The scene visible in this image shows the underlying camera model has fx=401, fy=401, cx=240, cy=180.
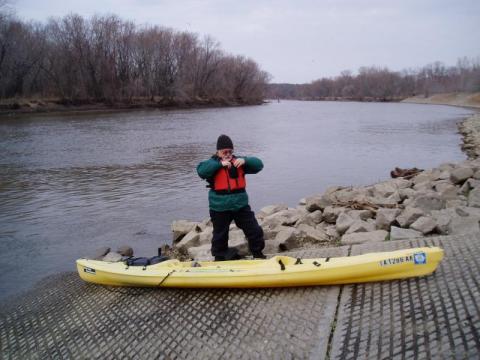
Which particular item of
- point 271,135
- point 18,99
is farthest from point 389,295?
point 18,99

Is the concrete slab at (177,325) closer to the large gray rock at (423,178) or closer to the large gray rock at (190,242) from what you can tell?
the large gray rock at (190,242)

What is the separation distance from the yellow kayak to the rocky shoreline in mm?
1217

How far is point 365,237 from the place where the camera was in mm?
4887

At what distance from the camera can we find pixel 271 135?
2392 cm

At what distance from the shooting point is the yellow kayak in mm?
3326

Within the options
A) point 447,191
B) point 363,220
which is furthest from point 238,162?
point 447,191

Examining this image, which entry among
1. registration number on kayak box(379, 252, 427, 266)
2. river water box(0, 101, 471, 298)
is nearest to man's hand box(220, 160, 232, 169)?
registration number on kayak box(379, 252, 427, 266)

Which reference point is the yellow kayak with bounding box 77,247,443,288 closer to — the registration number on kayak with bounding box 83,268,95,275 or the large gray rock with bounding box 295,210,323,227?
the registration number on kayak with bounding box 83,268,95,275

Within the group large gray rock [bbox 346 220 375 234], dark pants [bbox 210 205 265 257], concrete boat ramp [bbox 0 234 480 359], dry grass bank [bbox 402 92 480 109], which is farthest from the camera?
dry grass bank [bbox 402 92 480 109]

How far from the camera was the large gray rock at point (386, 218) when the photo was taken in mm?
5195

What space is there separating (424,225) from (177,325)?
3.06 meters

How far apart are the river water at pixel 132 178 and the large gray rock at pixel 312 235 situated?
2734 millimetres

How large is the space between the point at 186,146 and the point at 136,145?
2554 mm

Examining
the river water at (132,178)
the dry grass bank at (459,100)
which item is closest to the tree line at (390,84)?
the dry grass bank at (459,100)
